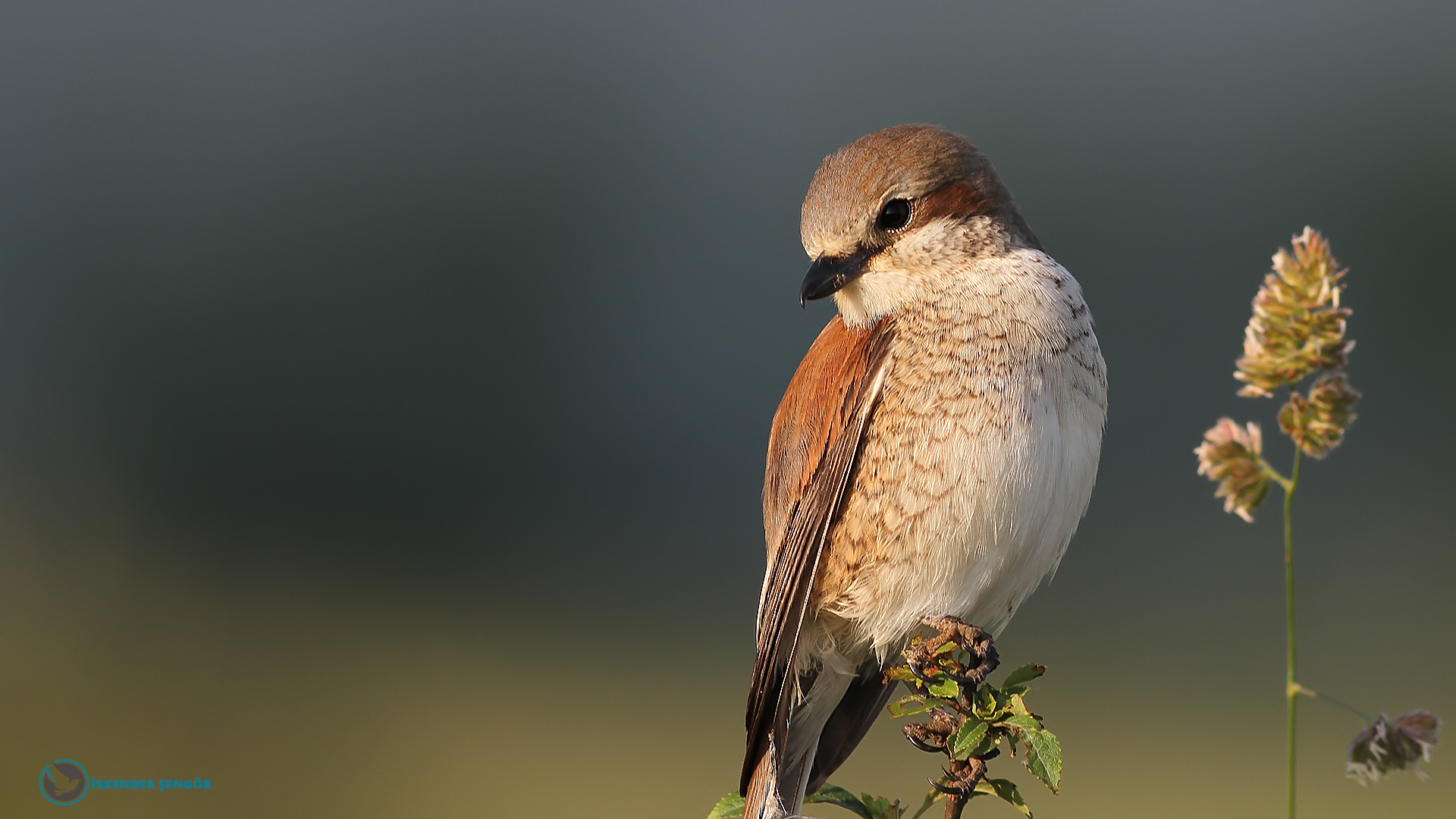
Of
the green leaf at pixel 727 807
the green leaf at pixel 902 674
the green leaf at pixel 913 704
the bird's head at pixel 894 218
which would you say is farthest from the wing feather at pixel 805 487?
the green leaf at pixel 913 704

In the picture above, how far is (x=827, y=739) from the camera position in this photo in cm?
279

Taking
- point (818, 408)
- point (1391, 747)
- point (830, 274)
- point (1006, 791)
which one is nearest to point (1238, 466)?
point (1391, 747)

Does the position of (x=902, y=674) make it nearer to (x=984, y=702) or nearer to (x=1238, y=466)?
(x=984, y=702)

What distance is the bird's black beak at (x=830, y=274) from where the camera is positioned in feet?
7.55

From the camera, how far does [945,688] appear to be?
6.28ft

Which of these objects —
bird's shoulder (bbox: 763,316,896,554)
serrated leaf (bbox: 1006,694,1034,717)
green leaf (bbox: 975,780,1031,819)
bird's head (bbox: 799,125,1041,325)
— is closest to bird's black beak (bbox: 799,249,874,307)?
bird's head (bbox: 799,125,1041,325)

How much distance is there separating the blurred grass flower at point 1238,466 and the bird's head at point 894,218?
110 cm

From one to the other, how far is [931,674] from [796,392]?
928 millimetres

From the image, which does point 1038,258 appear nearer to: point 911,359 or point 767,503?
point 911,359

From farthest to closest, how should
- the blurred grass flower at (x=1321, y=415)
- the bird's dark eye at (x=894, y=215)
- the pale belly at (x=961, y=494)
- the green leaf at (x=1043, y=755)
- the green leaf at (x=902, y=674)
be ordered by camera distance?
the bird's dark eye at (x=894, y=215)
the pale belly at (x=961, y=494)
the green leaf at (x=902, y=674)
the green leaf at (x=1043, y=755)
the blurred grass flower at (x=1321, y=415)

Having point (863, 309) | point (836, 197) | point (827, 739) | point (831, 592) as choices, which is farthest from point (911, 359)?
point (827, 739)

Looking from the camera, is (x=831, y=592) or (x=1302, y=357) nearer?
(x=1302, y=357)

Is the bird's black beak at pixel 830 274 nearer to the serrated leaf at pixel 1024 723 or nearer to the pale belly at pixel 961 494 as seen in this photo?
the pale belly at pixel 961 494

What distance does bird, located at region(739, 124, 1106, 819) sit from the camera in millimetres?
2305
